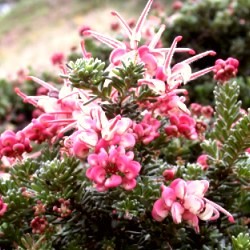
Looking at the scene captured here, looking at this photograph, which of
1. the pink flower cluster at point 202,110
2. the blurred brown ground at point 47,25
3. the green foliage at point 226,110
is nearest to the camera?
the green foliage at point 226,110

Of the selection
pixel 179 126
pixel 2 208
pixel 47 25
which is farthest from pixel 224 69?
pixel 47 25

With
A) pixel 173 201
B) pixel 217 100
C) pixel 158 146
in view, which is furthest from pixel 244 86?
pixel 173 201

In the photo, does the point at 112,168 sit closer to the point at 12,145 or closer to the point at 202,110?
the point at 12,145

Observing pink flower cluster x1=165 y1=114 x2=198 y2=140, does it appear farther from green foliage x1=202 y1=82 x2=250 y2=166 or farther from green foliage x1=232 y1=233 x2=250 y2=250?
green foliage x1=232 y1=233 x2=250 y2=250

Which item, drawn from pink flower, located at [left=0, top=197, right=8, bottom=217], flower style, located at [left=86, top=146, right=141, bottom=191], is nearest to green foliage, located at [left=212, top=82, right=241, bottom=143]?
flower style, located at [left=86, top=146, right=141, bottom=191]

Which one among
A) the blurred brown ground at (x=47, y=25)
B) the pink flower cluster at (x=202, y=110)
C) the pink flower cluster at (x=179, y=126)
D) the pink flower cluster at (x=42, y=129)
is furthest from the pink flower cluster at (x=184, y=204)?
the blurred brown ground at (x=47, y=25)

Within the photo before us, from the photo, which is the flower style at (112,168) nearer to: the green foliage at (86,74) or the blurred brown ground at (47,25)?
the green foliage at (86,74)

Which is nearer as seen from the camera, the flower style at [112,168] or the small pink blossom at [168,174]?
the flower style at [112,168]
